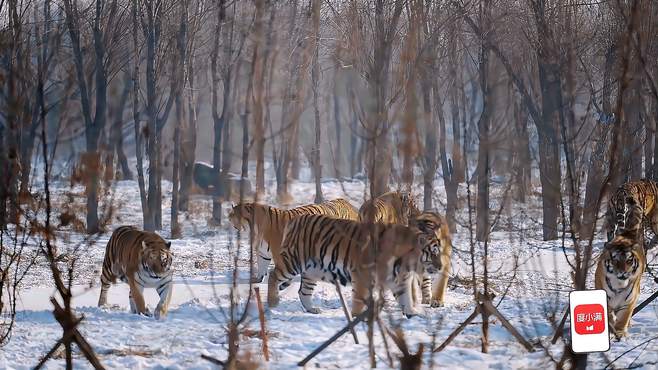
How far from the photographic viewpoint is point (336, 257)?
8.62 meters

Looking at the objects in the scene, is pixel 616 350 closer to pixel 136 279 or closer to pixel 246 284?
pixel 136 279

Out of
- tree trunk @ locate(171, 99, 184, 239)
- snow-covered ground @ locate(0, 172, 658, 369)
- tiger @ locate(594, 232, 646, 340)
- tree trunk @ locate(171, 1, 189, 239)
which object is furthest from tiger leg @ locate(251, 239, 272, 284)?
tree trunk @ locate(171, 99, 184, 239)

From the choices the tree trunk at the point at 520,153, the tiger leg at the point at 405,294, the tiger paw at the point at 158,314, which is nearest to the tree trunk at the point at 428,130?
the tree trunk at the point at 520,153

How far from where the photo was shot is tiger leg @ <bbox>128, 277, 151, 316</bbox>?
868 centimetres

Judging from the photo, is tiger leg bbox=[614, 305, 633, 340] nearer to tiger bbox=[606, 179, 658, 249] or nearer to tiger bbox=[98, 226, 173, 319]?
tiger bbox=[98, 226, 173, 319]

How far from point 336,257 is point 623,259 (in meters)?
2.61

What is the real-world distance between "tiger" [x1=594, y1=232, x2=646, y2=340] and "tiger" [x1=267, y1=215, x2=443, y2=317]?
1.56 metres

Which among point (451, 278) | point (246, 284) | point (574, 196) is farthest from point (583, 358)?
point (246, 284)

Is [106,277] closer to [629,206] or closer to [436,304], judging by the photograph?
[436,304]

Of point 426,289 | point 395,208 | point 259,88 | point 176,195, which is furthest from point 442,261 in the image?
point 176,195

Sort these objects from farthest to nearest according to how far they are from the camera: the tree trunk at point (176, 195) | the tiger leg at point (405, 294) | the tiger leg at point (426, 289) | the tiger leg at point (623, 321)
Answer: the tree trunk at point (176, 195), the tiger leg at point (426, 289), the tiger leg at point (405, 294), the tiger leg at point (623, 321)

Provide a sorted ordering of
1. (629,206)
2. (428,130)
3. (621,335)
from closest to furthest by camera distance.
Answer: (621,335), (629,206), (428,130)

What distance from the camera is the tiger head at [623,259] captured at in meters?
7.37

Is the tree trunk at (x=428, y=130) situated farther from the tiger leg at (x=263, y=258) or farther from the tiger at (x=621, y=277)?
the tiger at (x=621, y=277)
